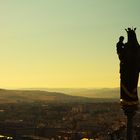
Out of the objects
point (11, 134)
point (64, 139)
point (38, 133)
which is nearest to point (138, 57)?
point (64, 139)

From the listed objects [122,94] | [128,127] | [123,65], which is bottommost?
[128,127]

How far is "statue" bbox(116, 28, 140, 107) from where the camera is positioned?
765cm

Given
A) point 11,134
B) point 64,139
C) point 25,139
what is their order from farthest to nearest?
point 11,134 → point 64,139 → point 25,139

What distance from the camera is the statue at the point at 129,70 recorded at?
7652 millimetres

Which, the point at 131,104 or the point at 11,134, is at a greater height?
the point at 131,104

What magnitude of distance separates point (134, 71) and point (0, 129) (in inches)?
2399

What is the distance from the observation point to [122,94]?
7711 millimetres

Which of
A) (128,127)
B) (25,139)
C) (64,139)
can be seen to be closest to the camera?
(128,127)

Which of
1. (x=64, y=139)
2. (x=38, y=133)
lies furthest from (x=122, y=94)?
(x=38, y=133)

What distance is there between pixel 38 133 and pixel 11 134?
5.94m

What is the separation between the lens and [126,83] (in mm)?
7727

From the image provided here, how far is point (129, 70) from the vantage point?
7.71 meters

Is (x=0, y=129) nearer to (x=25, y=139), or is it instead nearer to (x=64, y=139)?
(x=64, y=139)

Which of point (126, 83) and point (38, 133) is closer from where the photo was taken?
point (126, 83)
